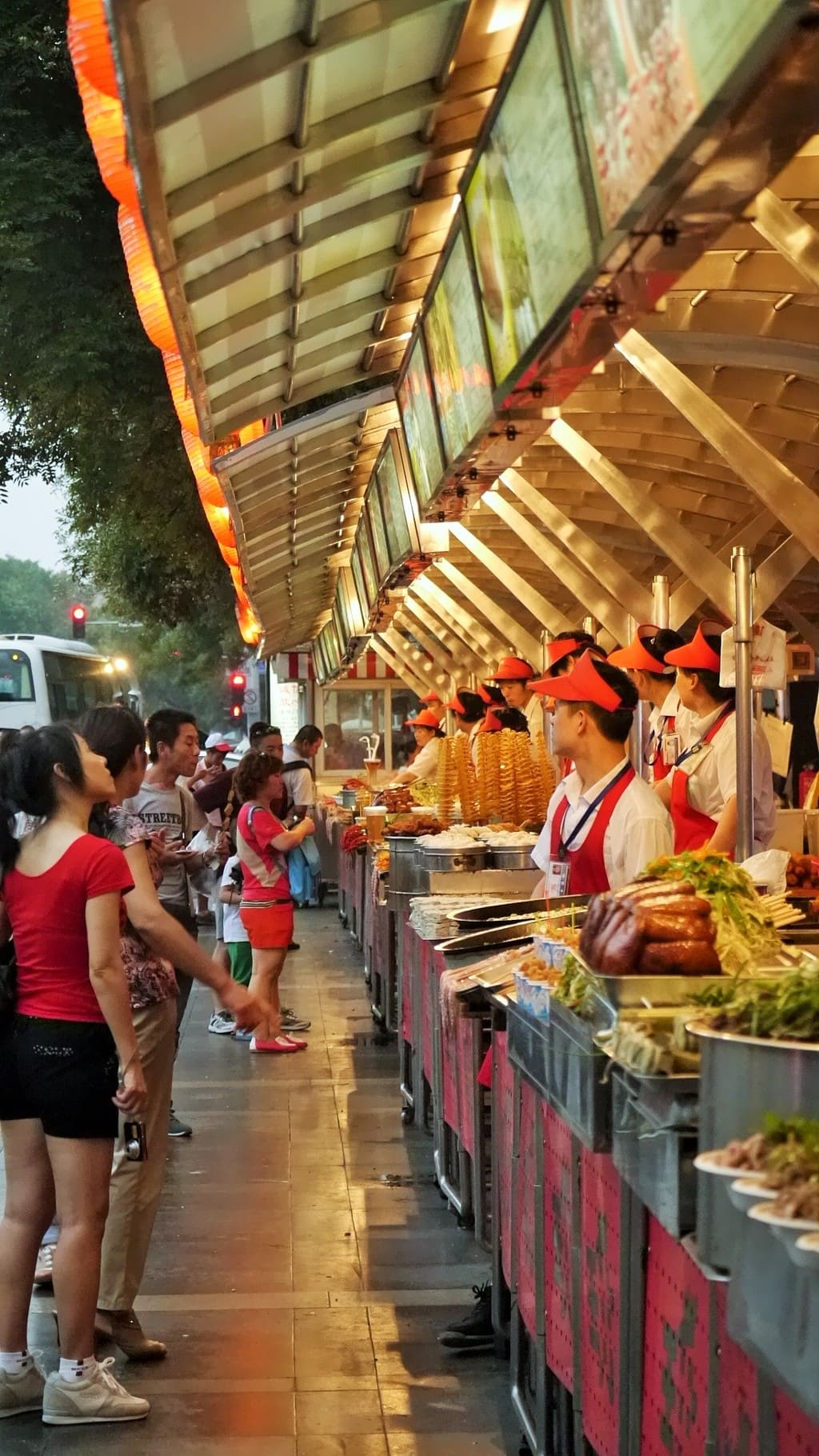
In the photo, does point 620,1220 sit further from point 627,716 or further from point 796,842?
point 796,842

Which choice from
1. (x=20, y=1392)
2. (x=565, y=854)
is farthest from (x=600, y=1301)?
(x=565, y=854)

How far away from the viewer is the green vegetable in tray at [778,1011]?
297cm

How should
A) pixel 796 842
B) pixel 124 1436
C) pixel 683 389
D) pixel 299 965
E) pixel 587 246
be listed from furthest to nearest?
pixel 299 965 < pixel 796 842 < pixel 683 389 < pixel 124 1436 < pixel 587 246

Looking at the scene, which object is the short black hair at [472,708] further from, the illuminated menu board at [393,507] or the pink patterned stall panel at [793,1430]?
the pink patterned stall panel at [793,1430]

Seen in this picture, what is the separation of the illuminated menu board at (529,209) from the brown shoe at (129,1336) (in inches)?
138

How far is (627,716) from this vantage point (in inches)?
262

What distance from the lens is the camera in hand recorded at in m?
5.84

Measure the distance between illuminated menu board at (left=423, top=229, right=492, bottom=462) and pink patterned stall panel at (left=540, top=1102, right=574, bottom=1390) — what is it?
279 cm

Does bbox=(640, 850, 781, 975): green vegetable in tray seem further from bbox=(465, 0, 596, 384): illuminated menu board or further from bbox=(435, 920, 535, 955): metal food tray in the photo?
bbox=(435, 920, 535, 955): metal food tray

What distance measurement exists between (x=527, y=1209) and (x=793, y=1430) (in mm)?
2568

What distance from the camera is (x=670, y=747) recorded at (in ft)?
31.5

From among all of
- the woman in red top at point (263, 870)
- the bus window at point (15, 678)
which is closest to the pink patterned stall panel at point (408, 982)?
the woman in red top at point (263, 870)

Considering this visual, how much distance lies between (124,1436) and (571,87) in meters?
4.11

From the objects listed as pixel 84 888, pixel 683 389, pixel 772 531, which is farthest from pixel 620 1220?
pixel 772 531
